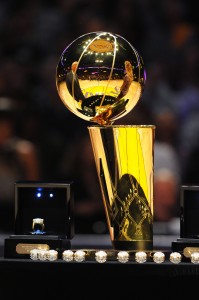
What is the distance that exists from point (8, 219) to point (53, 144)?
1864 mm

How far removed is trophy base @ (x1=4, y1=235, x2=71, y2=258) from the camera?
2.47 metres

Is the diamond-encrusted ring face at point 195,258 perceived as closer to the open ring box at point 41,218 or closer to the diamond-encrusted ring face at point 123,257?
the diamond-encrusted ring face at point 123,257

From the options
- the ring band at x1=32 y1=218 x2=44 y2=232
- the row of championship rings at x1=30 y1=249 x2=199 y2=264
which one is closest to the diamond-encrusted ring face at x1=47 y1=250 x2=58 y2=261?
the row of championship rings at x1=30 y1=249 x2=199 y2=264

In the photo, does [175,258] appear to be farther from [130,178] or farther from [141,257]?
[130,178]

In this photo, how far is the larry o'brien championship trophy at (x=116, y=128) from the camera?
249 centimetres

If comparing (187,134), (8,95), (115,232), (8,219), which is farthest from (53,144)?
(115,232)

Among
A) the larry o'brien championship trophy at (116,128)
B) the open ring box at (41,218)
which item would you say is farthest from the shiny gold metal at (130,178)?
the open ring box at (41,218)

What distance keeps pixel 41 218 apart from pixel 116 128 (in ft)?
1.06

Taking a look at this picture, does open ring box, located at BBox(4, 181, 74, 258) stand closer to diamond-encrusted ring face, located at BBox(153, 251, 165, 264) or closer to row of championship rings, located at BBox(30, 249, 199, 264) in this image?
row of championship rings, located at BBox(30, 249, 199, 264)

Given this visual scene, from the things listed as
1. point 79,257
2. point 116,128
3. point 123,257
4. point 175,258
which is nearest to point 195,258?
point 175,258

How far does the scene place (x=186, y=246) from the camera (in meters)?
2.39

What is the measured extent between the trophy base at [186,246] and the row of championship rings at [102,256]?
2cm

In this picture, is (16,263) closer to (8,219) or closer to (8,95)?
(8,219)

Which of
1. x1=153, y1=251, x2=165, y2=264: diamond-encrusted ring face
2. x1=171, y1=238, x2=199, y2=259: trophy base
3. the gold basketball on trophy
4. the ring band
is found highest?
the gold basketball on trophy
